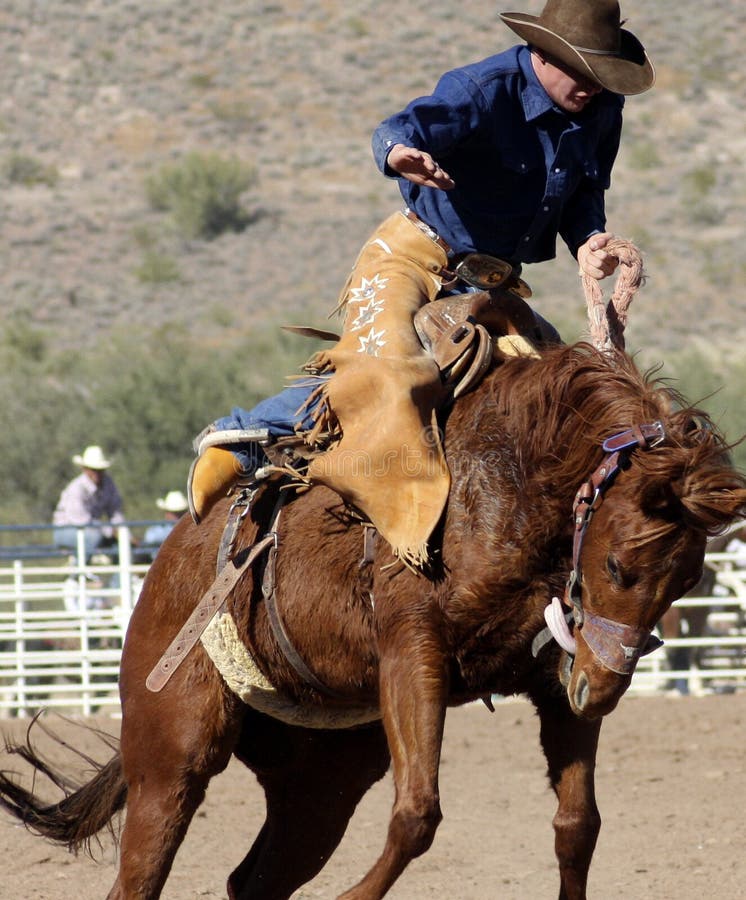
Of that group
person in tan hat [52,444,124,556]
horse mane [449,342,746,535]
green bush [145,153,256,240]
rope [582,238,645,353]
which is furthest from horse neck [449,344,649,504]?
green bush [145,153,256,240]

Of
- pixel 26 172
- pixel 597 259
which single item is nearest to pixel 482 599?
pixel 597 259

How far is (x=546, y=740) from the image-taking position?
14.1 ft

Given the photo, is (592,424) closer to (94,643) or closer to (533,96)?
(533,96)

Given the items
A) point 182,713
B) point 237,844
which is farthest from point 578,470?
point 237,844

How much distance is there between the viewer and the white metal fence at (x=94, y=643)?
39.0 ft

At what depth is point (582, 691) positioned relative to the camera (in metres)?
3.81

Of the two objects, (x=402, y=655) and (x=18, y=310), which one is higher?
(x=402, y=655)

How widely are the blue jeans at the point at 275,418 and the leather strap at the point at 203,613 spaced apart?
309 mm

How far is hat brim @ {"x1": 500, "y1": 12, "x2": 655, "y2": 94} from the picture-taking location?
162 inches

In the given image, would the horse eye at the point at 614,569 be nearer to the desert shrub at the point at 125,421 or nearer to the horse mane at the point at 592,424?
the horse mane at the point at 592,424

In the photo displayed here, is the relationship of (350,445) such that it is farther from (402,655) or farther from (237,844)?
(237,844)

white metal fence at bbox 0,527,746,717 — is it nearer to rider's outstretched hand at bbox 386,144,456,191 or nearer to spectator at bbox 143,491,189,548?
spectator at bbox 143,491,189,548

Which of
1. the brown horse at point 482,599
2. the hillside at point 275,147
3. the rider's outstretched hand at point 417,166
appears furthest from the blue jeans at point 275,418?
the hillside at point 275,147

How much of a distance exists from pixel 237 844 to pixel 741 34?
157 feet
